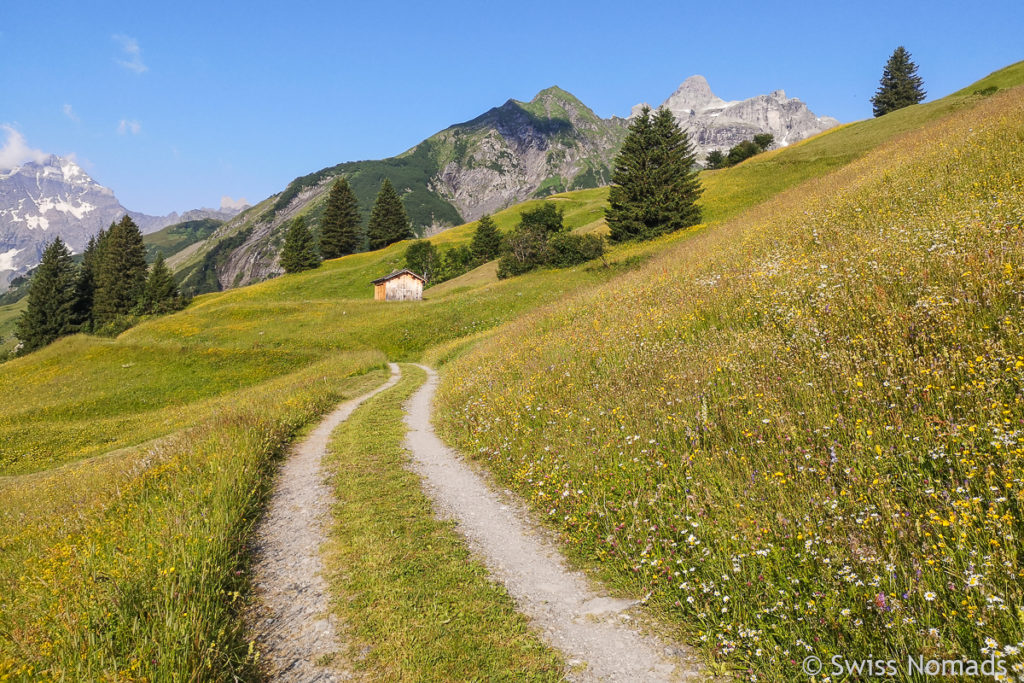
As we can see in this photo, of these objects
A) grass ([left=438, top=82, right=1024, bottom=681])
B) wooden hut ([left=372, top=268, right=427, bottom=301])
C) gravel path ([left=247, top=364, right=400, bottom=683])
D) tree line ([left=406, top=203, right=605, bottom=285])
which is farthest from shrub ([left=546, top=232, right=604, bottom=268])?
gravel path ([left=247, top=364, right=400, bottom=683])

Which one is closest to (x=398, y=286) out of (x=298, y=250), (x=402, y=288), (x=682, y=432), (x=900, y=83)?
(x=402, y=288)

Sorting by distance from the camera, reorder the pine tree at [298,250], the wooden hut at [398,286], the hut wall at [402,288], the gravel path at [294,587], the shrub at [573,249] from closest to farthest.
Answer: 1. the gravel path at [294,587]
2. the shrub at [573,249]
3. the wooden hut at [398,286]
4. the hut wall at [402,288]
5. the pine tree at [298,250]

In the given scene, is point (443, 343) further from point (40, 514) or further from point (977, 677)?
point (977, 677)

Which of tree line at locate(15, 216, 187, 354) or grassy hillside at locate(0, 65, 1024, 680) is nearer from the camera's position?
grassy hillside at locate(0, 65, 1024, 680)

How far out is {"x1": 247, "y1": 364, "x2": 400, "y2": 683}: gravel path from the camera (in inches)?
178

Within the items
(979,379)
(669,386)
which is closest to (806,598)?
(979,379)

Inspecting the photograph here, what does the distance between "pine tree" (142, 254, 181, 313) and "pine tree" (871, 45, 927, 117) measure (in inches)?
5047

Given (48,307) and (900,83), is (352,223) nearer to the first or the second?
(48,307)

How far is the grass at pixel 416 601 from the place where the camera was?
14.4 feet

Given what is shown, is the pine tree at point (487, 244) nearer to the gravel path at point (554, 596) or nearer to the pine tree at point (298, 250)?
the pine tree at point (298, 250)

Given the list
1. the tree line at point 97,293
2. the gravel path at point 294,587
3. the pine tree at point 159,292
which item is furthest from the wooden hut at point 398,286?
the gravel path at point 294,587

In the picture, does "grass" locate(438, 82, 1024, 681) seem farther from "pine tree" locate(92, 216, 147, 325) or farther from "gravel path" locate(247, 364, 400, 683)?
"pine tree" locate(92, 216, 147, 325)

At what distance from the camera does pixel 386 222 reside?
97.8 metres

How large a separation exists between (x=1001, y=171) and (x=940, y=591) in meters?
13.5
